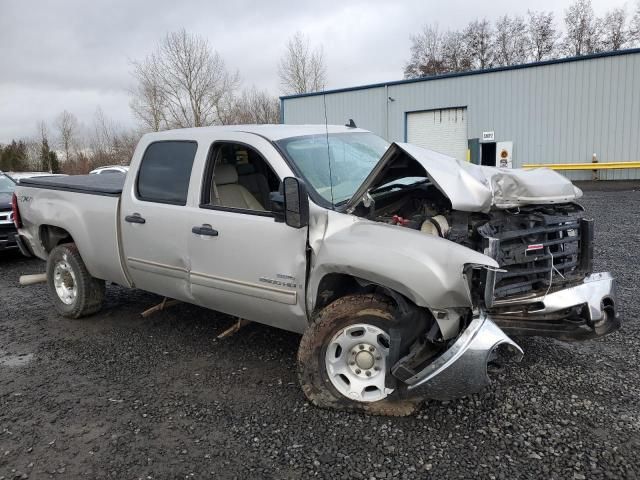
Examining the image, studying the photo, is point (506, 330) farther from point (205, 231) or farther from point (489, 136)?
point (489, 136)

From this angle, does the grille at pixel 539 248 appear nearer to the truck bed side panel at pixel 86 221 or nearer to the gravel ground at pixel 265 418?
the gravel ground at pixel 265 418

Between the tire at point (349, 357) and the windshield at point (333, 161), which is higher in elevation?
the windshield at point (333, 161)

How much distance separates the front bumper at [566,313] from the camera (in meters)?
3.13

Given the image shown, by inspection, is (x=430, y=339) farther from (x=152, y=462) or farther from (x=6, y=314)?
(x=6, y=314)

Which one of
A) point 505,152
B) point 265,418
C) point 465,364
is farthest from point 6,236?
point 505,152

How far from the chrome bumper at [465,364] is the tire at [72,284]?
12.7 ft

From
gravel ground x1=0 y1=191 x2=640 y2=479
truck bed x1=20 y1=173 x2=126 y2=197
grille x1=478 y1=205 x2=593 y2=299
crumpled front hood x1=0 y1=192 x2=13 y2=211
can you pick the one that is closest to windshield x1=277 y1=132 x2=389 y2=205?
grille x1=478 y1=205 x2=593 y2=299

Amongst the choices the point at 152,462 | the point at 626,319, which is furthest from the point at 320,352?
the point at 626,319

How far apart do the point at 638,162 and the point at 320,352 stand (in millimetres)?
19929

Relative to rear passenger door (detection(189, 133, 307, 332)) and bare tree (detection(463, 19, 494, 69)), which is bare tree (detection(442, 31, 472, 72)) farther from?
rear passenger door (detection(189, 133, 307, 332))

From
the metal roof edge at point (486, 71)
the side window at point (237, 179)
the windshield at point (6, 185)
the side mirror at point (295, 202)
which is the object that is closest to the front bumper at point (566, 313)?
Result: the side mirror at point (295, 202)

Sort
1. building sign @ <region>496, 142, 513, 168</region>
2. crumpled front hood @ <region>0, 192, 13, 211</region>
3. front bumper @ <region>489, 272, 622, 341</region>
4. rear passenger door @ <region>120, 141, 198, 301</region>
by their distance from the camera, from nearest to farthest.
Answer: front bumper @ <region>489, 272, 622, 341</region> < rear passenger door @ <region>120, 141, 198, 301</region> < crumpled front hood @ <region>0, 192, 13, 211</region> < building sign @ <region>496, 142, 513, 168</region>

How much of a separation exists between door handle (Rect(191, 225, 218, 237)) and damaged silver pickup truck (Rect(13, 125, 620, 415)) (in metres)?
0.01

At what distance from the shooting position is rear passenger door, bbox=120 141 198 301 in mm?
4234
